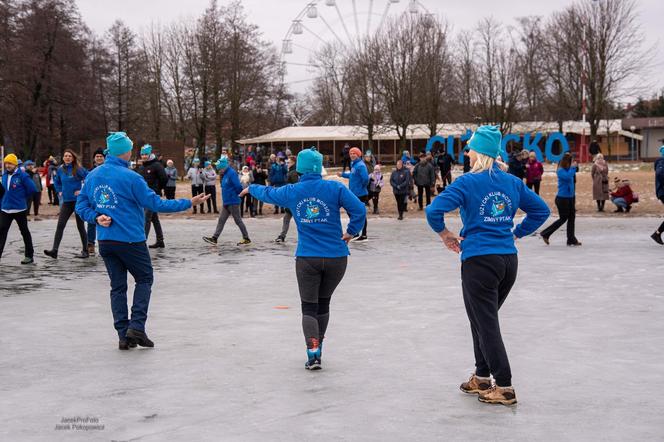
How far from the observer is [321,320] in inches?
258

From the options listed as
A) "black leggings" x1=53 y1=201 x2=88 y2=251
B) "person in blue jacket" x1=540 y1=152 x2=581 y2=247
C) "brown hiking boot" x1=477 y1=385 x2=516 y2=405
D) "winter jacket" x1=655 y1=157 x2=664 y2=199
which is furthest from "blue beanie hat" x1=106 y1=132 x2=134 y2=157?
"winter jacket" x1=655 y1=157 x2=664 y2=199

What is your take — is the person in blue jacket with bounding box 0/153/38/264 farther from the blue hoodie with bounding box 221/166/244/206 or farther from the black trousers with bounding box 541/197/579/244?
the black trousers with bounding box 541/197/579/244

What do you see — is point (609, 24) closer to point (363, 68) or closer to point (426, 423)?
point (363, 68)

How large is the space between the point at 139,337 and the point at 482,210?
331 cm

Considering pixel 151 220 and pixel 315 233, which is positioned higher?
pixel 315 233

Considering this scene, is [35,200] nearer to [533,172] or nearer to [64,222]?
[64,222]

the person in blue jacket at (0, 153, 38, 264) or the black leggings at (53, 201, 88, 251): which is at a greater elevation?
the person in blue jacket at (0, 153, 38, 264)

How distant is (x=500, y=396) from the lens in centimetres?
529

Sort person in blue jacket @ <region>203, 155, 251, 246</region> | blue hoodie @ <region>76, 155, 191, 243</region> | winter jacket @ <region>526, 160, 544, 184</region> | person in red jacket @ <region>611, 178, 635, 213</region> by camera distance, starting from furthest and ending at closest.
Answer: winter jacket @ <region>526, 160, 544, 184</region>
person in red jacket @ <region>611, 178, 635, 213</region>
person in blue jacket @ <region>203, 155, 251, 246</region>
blue hoodie @ <region>76, 155, 191, 243</region>

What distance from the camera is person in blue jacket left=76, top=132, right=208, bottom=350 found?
7039 millimetres

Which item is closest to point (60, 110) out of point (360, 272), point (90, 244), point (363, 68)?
point (363, 68)

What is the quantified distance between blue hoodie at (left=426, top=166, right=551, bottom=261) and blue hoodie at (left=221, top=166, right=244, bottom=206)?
425 inches

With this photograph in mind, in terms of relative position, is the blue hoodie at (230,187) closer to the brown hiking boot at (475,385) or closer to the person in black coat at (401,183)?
the person in black coat at (401,183)

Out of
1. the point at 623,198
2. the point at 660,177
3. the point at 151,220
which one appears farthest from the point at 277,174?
the point at 660,177
